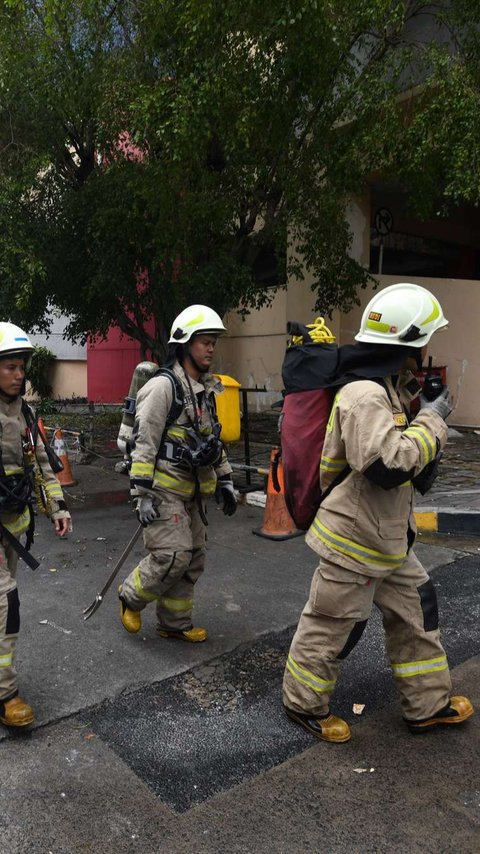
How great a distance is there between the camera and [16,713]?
303 centimetres

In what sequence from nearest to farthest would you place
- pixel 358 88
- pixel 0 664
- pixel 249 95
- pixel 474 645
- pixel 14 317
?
pixel 0 664, pixel 474 645, pixel 249 95, pixel 358 88, pixel 14 317

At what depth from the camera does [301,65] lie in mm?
8156

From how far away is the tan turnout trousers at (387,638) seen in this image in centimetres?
287

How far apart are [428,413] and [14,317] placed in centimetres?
955

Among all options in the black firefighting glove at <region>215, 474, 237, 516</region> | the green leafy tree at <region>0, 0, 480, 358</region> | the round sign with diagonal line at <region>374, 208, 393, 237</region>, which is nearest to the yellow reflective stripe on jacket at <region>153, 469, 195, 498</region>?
the black firefighting glove at <region>215, 474, 237, 516</region>

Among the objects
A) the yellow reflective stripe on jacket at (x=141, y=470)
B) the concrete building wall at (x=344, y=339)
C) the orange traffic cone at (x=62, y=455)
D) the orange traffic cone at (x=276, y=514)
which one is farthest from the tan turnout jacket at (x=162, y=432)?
the concrete building wall at (x=344, y=339)

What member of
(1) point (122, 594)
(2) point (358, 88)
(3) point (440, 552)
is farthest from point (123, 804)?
(2) point (358, 88)

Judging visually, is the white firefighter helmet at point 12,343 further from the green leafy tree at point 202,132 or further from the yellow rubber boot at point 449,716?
the green leafy tree at point 202,132

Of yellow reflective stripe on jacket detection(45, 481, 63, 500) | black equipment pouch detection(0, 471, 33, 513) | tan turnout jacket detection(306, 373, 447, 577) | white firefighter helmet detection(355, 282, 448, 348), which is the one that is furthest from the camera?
yellow reflective stripe on jacket detection(45, 481, 63, 500)

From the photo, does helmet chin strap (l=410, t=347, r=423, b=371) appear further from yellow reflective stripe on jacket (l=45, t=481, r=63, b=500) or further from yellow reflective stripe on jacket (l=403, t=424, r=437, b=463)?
yellow reflective stripe on jacket (l=45, t=481, r=63, b=500)

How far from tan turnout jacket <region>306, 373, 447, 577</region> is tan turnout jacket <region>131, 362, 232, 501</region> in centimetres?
107

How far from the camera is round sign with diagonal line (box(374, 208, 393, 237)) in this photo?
15.5 meters

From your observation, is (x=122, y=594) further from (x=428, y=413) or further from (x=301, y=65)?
(x=301, y=65)

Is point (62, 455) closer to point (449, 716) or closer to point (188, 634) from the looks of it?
point (188, 634)
